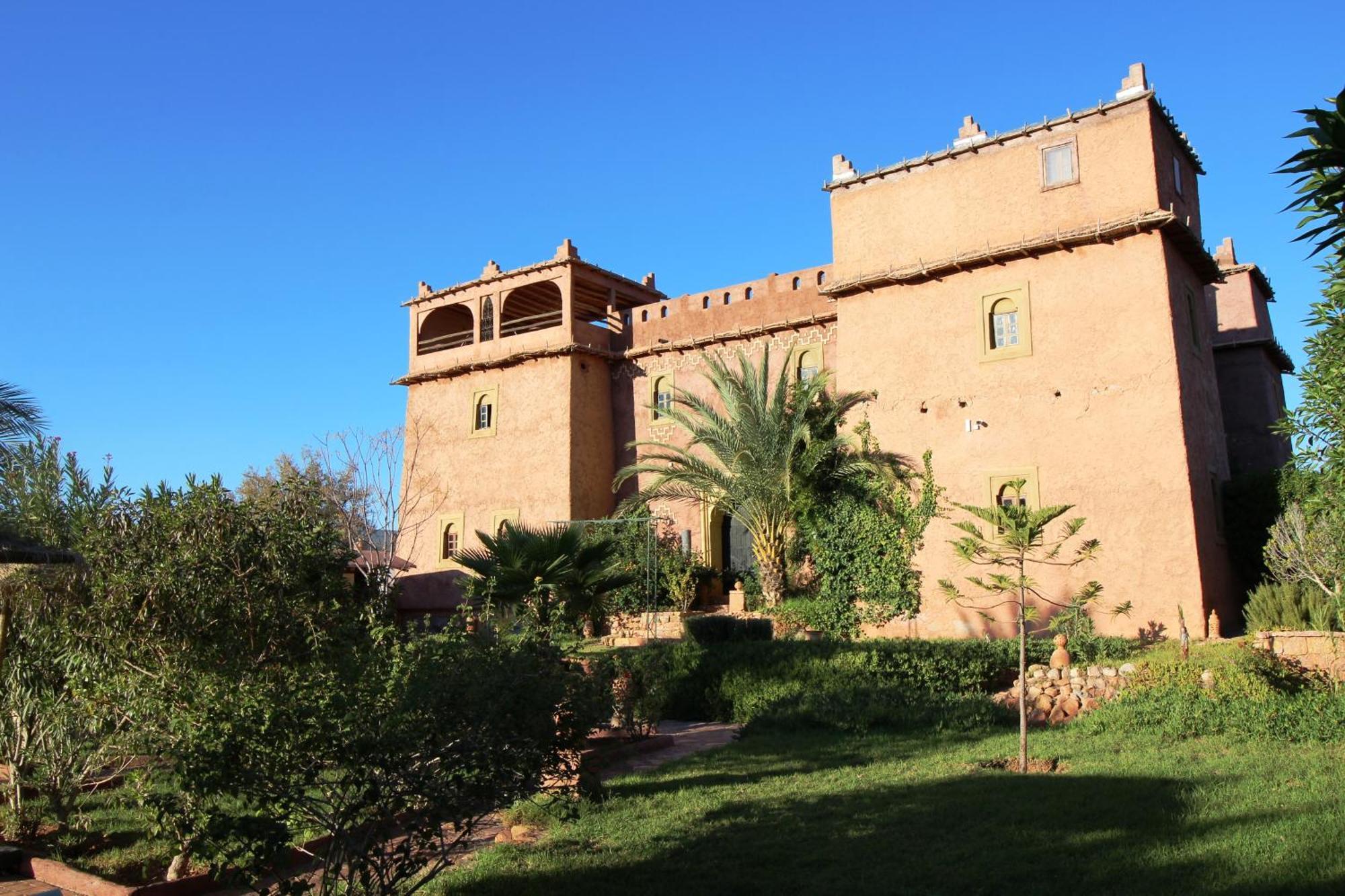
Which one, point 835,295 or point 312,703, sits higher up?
point 835,295

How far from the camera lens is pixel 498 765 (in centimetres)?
547

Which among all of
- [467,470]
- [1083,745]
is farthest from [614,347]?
[1083,745]

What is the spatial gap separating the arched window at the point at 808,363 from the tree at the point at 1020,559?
16.4 ft

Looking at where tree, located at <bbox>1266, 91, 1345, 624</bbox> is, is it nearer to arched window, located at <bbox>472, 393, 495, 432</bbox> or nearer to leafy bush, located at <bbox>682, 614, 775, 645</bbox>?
leafy bush, located at <bbox>682, 614, 775, 645</bbox>

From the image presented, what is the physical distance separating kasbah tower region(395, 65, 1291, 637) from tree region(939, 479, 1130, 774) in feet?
1.33

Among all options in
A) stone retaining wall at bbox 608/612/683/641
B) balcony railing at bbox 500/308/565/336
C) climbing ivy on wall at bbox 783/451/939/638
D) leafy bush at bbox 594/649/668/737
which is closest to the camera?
leafy bush at bbox 594/649/668/737

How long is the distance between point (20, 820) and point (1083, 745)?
30.6 feet

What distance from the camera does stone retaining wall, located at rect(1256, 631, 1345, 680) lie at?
38.3 ft

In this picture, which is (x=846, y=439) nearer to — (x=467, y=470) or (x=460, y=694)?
(x=467, y=470)

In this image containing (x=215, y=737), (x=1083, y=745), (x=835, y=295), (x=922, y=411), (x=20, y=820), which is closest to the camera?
(x=215, y=737)

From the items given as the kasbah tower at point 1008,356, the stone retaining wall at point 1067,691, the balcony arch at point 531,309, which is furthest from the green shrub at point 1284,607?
the balcony arch at point 531,309

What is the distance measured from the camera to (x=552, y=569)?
15227 millimetres

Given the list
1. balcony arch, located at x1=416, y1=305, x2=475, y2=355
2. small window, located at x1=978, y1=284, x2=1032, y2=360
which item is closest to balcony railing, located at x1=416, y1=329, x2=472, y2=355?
balcony arch, located at x1=416, y1=305, x2=475, y2=355

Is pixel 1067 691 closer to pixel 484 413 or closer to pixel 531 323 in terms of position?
pixel 484 413
